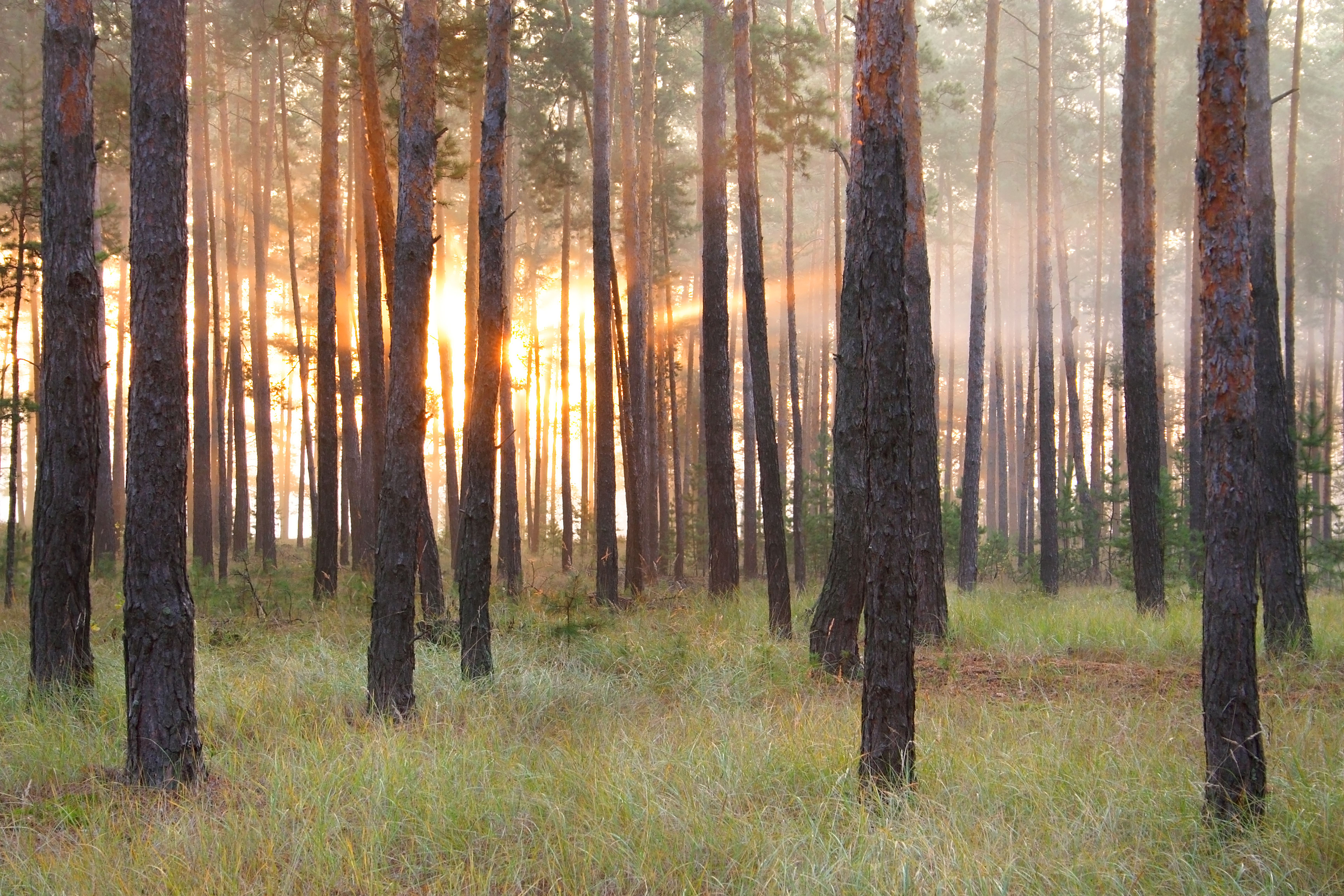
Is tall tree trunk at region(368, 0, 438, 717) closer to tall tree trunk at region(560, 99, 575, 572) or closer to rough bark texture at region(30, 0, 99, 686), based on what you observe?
rough bark texture at region(30, 0, 99, 686)

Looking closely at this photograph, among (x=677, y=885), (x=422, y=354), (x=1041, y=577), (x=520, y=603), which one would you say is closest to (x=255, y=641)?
(x=520, y=603)

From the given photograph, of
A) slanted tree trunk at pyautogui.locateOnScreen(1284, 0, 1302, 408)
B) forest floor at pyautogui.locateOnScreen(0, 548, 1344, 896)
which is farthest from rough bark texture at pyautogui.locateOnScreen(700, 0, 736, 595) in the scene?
slanted tree trunk at pyautogui.locateOnScreen(1284, 0, 1302, 408)

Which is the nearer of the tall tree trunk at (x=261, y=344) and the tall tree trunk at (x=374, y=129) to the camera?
the tall tree trunk at (x=374, y=129)

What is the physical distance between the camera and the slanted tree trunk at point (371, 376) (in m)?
12.9

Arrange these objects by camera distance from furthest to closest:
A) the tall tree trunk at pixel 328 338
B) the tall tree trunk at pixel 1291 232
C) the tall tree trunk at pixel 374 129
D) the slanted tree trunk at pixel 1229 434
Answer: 1. the tall tree trunk at pixel 1291 232
2. the tall tree trunk at pixel 328 338
3. the tall tree trunk at pixel 374 129
4. the slanted tree trunk at pixel 1229 434

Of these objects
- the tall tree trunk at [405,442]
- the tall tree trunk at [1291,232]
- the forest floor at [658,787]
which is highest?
the tall tree trunk at [1291,232]

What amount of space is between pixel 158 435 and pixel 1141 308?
37.5 ft

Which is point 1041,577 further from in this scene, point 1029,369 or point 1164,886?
point 1164,886

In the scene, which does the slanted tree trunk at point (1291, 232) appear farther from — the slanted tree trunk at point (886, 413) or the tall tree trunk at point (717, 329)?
the slanted tree trunk at point (886, 413)

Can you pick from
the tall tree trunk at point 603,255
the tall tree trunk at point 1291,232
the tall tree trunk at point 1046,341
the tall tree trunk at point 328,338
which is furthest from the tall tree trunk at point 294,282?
the tall tree trunk at point 1291,232

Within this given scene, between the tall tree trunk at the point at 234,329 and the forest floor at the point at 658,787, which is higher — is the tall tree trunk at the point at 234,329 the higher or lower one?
the higher one

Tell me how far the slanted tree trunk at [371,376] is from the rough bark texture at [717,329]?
4.44 metres

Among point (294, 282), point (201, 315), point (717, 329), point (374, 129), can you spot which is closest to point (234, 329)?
point (201, 315)

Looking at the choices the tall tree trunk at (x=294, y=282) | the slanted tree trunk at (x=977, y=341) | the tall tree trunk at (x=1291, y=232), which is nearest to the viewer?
the tall tree trunk at (x=1291, y=232)
